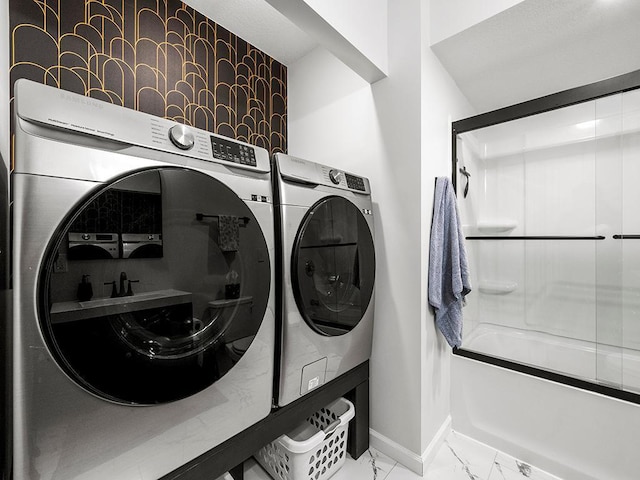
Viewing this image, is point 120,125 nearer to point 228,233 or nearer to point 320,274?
point 228,233

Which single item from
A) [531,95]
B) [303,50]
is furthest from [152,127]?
[531,95]

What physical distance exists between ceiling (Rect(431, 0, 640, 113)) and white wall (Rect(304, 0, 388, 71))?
11.8 inches

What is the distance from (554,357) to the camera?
1.70 m

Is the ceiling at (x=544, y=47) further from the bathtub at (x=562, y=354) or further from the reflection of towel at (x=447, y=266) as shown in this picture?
the bathtub at (x=562, y=354)

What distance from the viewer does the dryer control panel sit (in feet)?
3.82

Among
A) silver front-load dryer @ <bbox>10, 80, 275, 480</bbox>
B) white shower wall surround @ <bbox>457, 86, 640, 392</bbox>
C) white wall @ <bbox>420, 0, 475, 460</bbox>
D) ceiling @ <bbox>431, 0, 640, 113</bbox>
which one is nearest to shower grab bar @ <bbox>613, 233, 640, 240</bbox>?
white shower wall surround @ <bbox>457, 86, 640, 392</bbox>

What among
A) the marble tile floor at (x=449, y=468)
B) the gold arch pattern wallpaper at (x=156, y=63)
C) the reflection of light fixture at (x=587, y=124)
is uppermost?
the gold arch pattern wallpaper at (x=156, y=63)

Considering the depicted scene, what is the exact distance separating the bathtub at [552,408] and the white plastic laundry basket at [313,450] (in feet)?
2.52

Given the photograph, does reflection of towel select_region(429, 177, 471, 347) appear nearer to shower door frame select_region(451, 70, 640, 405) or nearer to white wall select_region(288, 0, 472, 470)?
white wall select_region(288, 0, 472, 470)

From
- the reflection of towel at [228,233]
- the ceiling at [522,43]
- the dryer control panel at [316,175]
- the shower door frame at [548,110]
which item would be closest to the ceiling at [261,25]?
the ceiling at [522,43]

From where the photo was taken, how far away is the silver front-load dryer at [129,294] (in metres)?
0.63

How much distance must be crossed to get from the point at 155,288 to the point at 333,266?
736mm

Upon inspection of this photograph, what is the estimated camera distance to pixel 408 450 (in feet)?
4.88

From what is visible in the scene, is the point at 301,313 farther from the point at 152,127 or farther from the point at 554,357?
the point at 554,357
